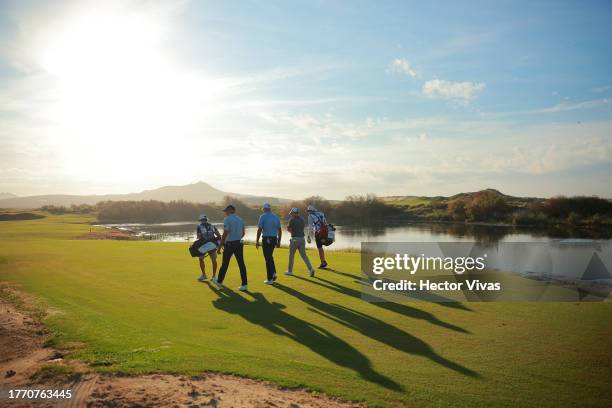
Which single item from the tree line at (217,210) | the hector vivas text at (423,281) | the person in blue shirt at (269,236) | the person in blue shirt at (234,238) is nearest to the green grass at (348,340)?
the person in blue shirt at (269,236)

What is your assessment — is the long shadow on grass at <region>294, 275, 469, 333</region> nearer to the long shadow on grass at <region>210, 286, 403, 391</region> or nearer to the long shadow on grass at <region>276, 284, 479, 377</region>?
the long shadow on grass at <region>276, 284, 479, 377</region>

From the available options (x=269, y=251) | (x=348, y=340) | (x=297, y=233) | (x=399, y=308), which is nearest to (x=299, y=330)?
(x=348, y=340)

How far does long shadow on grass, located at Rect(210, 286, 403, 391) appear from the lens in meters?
7.00

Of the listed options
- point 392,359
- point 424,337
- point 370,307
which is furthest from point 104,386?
point 370,307

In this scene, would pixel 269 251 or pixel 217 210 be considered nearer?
pixel 269 251

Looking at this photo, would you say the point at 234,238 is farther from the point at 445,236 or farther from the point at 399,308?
the point at 445,236

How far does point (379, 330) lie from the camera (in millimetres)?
9062

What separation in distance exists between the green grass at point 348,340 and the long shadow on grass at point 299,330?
0.03 metres

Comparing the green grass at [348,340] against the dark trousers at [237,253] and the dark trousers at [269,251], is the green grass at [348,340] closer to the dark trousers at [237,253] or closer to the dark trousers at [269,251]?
the dark trousers at [269,251]

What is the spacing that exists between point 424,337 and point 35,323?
372 inches

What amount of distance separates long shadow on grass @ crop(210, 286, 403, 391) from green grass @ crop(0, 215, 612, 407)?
3 centimetres

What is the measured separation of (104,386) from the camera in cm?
638

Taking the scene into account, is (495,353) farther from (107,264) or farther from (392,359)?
(107,264)

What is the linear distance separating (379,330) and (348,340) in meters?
0.99
